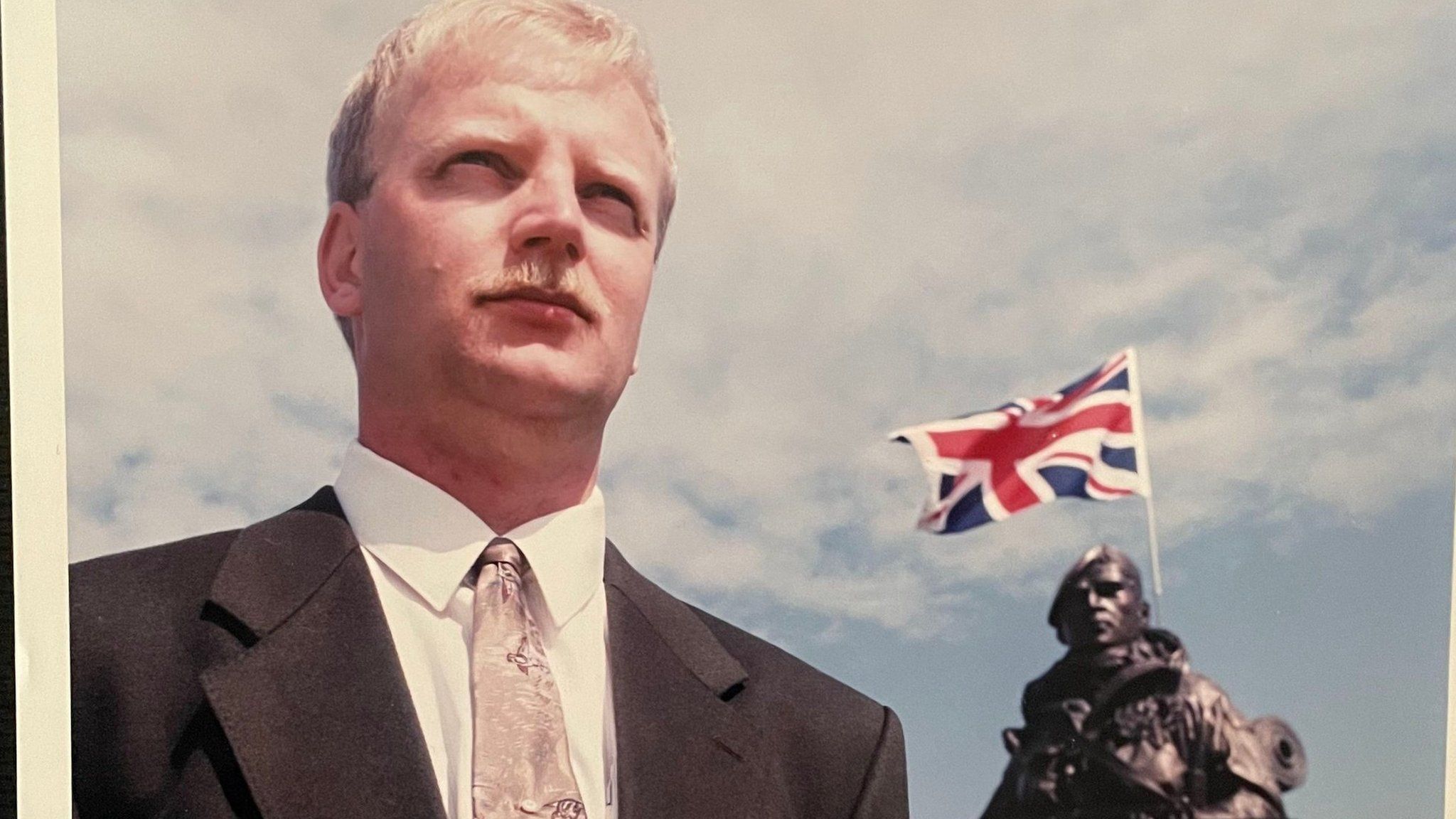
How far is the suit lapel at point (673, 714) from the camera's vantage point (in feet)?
12.2

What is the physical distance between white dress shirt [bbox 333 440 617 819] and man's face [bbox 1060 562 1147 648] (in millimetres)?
1230

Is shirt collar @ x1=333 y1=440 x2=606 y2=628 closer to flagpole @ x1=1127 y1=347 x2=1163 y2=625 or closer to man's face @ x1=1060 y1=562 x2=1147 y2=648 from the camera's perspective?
man's face @ x1=1060 y1=562 x2=1147 y2=648

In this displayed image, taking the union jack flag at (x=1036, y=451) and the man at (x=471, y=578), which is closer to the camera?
the man at (x=471, y=578)

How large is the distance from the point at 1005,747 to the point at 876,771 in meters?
0.37

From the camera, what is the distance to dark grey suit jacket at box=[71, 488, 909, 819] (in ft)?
11.4

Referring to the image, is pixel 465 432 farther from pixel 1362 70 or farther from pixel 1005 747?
pixel 1362 70

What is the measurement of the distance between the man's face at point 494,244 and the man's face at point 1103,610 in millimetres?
1333

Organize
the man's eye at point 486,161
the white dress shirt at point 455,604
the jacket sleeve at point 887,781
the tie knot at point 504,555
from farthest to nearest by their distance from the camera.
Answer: the jacket sleeve at point 887,781 < the man's eye at point 486,161 < the tie knot at point 504,555 < the white dress shirt at point 455,604

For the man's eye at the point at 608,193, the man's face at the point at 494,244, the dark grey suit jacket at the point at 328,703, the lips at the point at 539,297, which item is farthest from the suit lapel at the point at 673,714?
the man's eye at the point at 608,193

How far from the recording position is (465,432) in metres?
3.82

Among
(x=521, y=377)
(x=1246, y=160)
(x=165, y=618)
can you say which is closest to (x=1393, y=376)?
(x=1246, y=160)

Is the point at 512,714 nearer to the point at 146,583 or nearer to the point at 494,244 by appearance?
the point at 146,583

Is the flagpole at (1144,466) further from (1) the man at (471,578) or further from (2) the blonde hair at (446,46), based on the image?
(2) the blonde hair at (446,46)

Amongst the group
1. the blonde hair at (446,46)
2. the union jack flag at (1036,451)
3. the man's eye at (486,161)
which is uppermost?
the blonde hair at (446,46)
